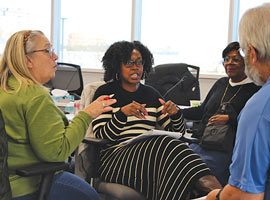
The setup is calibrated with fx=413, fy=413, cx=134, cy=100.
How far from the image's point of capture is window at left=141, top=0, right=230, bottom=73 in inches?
246

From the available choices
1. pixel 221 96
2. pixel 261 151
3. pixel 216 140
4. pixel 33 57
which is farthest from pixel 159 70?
pixel 261 151

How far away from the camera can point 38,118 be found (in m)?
1.73

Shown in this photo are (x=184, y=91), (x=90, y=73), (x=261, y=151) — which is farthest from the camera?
(x=90, y=73)

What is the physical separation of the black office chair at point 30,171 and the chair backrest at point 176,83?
2443 mm

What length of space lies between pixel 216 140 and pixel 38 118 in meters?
1.29

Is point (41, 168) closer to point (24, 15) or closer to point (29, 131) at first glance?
point (29, 131)

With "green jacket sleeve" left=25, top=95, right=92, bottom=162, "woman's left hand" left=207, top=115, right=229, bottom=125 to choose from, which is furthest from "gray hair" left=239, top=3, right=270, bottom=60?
"woman's left hand" left=207, top=115, right=229, bottom=125

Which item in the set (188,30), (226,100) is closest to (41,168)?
(226,100)

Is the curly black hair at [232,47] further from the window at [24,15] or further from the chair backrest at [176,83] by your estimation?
the window at [24,15]

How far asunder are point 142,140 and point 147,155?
119mm

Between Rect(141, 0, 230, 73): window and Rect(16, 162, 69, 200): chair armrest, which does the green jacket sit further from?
Rect(141, 0, 230, 73): window

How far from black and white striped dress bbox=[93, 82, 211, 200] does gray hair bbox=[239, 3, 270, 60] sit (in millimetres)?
1085

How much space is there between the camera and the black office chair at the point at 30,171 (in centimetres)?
154

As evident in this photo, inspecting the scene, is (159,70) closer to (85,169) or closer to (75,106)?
(75,106)
